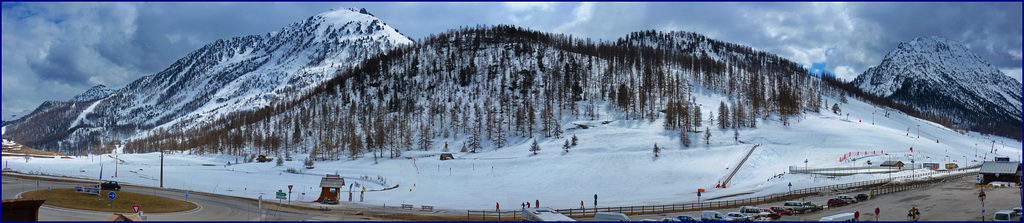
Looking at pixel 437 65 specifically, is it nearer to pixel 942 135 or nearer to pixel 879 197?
pixel 942 135

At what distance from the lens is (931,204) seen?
4494 centimetres

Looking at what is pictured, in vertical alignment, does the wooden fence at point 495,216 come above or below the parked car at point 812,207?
below

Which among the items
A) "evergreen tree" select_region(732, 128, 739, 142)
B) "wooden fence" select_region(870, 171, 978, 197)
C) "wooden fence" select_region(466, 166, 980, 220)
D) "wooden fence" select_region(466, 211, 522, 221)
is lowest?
"wooden fence" select_region(466, 211, 522, 221)

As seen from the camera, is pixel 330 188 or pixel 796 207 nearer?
pixel 796 207

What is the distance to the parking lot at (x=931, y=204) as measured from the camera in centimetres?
4016

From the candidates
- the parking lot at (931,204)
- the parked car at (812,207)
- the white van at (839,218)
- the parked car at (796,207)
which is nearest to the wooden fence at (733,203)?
the parking lot at (931,204)

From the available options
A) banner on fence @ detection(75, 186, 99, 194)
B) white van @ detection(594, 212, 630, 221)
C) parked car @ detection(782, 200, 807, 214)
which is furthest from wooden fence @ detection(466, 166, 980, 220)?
banner on fence @ detection(75, 186, 99, 194)

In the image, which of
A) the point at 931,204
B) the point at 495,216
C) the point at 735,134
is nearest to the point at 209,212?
the point at 495,216

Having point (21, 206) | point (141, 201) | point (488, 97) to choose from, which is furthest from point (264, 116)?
point (21, 206)

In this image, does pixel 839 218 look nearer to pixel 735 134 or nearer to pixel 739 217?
pixel 739 217

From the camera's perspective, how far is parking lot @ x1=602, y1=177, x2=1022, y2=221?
132 feet

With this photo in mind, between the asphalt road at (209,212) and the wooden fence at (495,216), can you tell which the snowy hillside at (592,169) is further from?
the asphalt road at (209,212)

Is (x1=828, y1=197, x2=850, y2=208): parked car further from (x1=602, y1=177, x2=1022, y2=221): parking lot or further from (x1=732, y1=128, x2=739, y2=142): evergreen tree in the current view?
(x1=732, y1=128, x2=739, y2=142): evergreen tree

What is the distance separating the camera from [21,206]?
2961 cm
